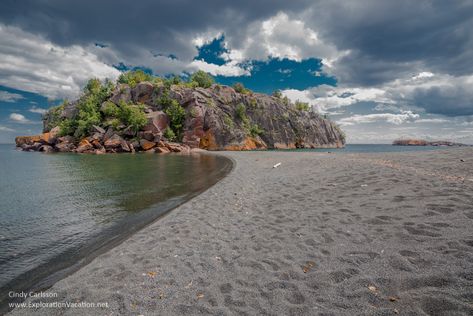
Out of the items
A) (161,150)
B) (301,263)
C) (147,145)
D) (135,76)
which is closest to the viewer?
(301,263)

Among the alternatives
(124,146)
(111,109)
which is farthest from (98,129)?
(124,146)

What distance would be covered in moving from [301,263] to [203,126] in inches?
3516

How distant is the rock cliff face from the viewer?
72812 mm

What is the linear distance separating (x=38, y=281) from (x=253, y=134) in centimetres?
10997

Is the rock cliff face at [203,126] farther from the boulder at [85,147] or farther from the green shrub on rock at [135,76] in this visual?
the green shrub on rock at [135,76]

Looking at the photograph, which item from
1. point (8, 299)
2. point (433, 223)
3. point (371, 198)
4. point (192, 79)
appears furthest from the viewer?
point (192, 79)

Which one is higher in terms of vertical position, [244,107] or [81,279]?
[244,107]

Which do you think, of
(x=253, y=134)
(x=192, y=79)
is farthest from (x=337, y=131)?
(x=192, y=79)

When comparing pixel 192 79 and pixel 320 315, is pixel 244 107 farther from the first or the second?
pixel 320 315

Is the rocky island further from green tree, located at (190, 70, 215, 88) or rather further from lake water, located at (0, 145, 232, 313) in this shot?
lake water, located at (0, 145, 232, 313)

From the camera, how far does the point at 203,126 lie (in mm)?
92812

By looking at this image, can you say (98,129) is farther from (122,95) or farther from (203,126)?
(203,126)

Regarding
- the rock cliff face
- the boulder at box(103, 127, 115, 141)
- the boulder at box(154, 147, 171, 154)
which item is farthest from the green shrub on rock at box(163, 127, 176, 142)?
the boulder at box(103, 127, 115, 141)

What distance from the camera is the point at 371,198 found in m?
11.0
